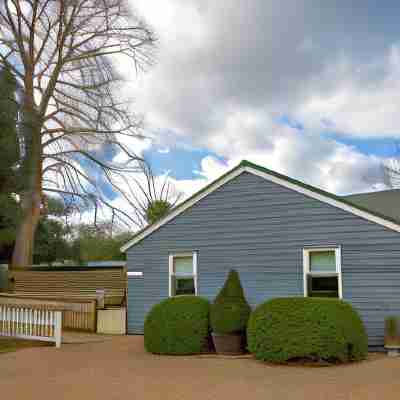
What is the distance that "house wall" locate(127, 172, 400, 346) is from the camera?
44.1 ft

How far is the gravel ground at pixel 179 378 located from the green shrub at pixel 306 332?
31 cm

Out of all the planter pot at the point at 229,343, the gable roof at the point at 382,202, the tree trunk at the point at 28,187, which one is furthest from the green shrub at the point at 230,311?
the tree trunk at the point at 28,187

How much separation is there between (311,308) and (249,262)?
13.1ft

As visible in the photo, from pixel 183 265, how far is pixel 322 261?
168 inches

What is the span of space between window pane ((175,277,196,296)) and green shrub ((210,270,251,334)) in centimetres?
310

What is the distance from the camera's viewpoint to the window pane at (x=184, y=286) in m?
16.5

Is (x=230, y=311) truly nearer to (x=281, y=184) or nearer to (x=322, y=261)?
(x=322, y=261)

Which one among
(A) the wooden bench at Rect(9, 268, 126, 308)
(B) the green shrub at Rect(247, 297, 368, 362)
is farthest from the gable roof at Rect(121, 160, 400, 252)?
(A) the wooden bench at Rect(9, 268, 126, 308)

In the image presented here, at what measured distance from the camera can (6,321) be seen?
53.1 feet

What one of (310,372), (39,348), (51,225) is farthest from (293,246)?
(51,225)

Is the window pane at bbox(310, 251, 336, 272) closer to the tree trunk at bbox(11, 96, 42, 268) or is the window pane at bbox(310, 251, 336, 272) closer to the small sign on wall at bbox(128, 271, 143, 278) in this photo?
the small sign on wall at bbox(128, 271, 143, 278)

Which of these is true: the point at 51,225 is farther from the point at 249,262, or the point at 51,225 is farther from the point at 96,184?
the point at 249,262

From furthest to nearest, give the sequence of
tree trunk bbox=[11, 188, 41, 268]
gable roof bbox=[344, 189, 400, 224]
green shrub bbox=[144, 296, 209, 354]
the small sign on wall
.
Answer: tree trunk bbox=[11, 188, 41, 268] → the small sign on wall → gable roof bbox=[344, 189, 400, 224] → green shrub bbox=[144, 296, 209, 354]

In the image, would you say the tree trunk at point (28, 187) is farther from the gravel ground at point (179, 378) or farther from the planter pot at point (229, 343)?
the planter pot at point (229, 343)
